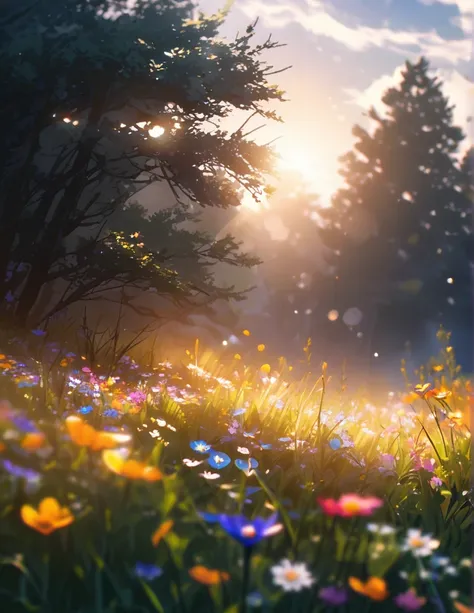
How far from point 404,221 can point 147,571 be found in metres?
24.1

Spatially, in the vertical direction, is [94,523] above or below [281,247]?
below

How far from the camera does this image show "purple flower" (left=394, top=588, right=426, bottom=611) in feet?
5.69

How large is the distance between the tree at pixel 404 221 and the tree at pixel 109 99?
59.1 feet

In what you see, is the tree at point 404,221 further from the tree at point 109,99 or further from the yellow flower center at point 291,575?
the yellow flower center at point 291,575

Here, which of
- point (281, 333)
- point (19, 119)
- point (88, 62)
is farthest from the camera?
point (281, 333)

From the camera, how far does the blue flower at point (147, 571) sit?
176 centimetres

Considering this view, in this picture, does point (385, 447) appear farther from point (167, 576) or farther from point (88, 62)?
point (88, 62)

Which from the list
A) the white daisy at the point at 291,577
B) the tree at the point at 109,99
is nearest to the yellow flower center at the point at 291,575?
the white daisy at the point at 291,577

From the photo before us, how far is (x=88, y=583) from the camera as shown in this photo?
1.77 metres

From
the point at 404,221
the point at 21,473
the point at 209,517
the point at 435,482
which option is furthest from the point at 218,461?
the point at 404,221

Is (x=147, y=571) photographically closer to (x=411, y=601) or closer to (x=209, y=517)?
(x=209, y=517)

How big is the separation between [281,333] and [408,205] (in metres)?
7.88

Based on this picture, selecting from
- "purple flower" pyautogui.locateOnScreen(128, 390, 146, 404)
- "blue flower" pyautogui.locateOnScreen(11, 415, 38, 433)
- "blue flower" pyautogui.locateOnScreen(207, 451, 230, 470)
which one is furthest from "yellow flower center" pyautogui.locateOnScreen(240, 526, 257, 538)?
"purple flower" pyautogui.locateOnScreen(128, 390, 146, 404)

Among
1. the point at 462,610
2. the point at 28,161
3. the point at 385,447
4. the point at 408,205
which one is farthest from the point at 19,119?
the point at 408,205
